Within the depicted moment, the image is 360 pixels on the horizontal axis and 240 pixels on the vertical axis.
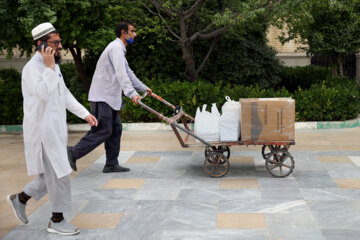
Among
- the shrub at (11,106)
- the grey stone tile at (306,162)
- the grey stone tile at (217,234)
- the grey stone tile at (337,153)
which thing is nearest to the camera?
the grey stone tile at (217,234)

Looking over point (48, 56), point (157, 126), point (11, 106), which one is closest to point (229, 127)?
point (48, 56)

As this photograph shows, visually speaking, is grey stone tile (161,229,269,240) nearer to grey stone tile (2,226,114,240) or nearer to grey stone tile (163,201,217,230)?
grey stone tile (163,201,217,230)

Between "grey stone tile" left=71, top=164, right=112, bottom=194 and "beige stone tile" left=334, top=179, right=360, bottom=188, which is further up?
"beige stone tile" left=334, top=179, right=360, bottom=188

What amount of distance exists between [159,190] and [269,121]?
Result: 1724 mm

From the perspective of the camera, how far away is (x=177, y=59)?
14906mm

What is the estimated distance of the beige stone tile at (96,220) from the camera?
234 inches

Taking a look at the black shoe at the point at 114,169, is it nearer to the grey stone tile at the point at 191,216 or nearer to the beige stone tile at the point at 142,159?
the beige stone tile at the point at 142,159

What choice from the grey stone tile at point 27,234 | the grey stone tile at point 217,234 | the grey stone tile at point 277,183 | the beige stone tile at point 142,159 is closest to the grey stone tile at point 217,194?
the grey stone tile at point 277,183

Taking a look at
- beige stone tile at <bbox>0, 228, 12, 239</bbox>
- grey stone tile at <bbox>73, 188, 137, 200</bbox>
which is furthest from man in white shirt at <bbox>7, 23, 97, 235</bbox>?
grey stone tile at <bbox>73, 188, 137, 200</bbox>

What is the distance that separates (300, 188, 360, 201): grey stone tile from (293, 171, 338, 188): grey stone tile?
207mm

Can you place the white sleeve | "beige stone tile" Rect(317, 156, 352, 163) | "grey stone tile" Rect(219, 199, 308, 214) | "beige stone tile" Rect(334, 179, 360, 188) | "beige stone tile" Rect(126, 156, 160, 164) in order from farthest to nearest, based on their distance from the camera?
1. "beige stone tile" Rect(126, 156, 160, 164)
2. "beige stone tile" Rect(317, 156, 352, 163)
3. "beige stone tile" Rect(334, 179, 360, 188)
4. "grey stone tile" Rect(219, 199, 308, 214)
5. the white sleeve

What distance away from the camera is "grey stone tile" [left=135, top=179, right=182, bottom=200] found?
6957mm

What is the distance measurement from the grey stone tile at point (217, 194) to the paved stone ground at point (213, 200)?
0.04 feet

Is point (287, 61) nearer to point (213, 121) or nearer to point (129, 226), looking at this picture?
point (213, 121)
